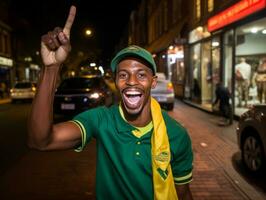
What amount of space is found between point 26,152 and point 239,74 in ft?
28.7

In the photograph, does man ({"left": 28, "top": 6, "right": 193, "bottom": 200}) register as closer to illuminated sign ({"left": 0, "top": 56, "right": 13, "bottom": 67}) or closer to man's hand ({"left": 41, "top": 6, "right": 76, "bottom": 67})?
man's hand ({"left": 41, "top": 6, "right": 76, "bottom": 67})

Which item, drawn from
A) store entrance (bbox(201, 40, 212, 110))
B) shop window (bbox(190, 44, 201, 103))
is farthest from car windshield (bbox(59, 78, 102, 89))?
shop window (bbox(190, 44, 201, 103))

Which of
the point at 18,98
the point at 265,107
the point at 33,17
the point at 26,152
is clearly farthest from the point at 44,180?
the point at 33,17

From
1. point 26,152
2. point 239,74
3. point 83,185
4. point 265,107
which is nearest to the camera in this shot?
point 83,185

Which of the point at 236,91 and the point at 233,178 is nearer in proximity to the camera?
the point at 233,178

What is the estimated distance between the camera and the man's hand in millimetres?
2055

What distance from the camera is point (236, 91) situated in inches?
595

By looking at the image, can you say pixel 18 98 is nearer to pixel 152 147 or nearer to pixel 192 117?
pixel 192 117

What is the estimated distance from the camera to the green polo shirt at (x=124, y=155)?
7.41ft

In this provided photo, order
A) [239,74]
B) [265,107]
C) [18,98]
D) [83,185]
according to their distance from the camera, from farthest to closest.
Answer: [18,98]
[239,74]
[265,107]
[83,185]

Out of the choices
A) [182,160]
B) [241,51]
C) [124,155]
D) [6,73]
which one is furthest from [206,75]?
[6,73]

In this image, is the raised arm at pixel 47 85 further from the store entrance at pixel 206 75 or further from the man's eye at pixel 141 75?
the store entrance at pixel 206 75

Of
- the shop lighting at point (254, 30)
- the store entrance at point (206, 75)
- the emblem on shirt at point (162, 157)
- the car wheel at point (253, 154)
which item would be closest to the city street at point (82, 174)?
the car wheel at point (253, 154)

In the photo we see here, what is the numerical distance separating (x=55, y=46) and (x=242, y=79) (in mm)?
13676
